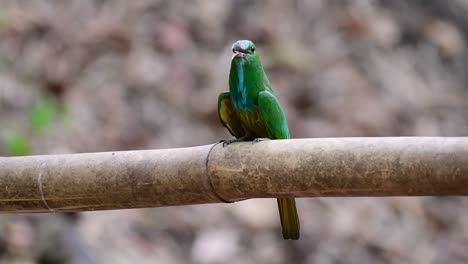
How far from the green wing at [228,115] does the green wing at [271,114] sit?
160 millimetres

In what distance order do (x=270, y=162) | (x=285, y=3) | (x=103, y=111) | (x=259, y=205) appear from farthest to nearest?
(x=285, y=3) → (x=103, y=111) → (x=259, y=205) → (x=270, y=162)

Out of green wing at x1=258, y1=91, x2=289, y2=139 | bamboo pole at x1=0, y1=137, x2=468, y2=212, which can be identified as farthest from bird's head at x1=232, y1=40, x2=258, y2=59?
bamboo pole at x1=0, y1=137, x2=468, y2=212

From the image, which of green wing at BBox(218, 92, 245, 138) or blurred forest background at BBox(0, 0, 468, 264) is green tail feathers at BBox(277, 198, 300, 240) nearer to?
green wing at BBox(218, 92, 245, 138)

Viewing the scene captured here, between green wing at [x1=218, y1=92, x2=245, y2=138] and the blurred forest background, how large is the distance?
5.61 feet

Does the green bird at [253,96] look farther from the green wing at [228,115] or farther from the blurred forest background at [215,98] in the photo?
the blurred forest background at [215,98]

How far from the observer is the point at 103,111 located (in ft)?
20.2

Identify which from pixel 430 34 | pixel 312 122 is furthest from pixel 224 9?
pixel 430 34

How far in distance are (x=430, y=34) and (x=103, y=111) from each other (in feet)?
9.50

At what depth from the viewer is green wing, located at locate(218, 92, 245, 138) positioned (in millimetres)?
3123

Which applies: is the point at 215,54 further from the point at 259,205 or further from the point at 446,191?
the point at 446,191

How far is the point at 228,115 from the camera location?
317 centimetres

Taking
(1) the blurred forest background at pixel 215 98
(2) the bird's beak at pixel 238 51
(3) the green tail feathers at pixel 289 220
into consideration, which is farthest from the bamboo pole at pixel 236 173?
(1) the blurred forest background at pixel 215 98

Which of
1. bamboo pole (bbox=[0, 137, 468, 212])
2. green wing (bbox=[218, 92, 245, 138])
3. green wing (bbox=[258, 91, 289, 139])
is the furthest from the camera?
green wing (bbox=[218, 92, 245, 138])

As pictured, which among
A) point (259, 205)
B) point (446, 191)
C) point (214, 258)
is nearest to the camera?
point (446, 191)
